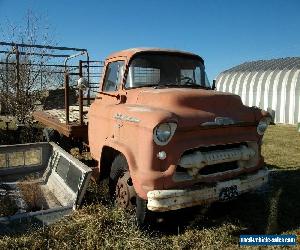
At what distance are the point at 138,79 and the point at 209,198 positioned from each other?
203 centimetres

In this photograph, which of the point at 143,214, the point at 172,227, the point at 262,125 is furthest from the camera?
the point at 262,125

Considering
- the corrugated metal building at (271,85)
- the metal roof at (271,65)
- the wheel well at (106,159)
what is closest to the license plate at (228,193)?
the wheel well at (106,159)

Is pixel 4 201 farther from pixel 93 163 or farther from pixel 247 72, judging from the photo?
pixel 247 72

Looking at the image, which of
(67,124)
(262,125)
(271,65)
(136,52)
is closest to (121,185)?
(136,52)

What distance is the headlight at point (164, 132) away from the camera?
12.5 ft

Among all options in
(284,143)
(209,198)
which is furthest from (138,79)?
(284,143)

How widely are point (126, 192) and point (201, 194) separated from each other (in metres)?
1.00

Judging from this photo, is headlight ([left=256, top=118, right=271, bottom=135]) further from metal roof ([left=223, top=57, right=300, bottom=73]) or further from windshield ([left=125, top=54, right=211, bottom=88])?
metal roof ([left=223, top=57, right=300, bottom=73])

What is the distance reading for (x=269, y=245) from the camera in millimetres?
4188

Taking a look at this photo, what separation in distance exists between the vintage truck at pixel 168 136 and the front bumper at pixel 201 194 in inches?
0.4

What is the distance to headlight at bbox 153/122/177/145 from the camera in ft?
12.5

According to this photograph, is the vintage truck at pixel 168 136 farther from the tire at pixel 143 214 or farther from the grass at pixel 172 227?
the grass at pixel 172 227

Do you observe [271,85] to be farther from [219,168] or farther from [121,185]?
[121,185]

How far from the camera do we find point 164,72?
207 inches
